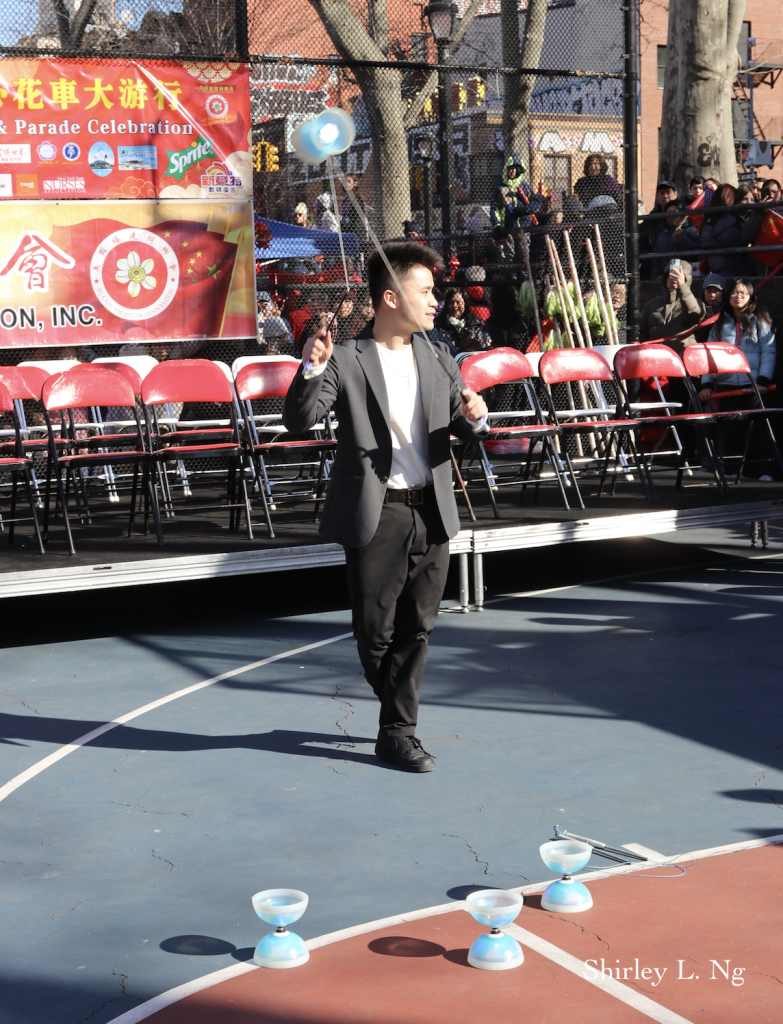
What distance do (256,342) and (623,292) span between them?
366 cm

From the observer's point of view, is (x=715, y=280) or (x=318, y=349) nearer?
(x=318, y=349)

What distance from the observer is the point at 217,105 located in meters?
9.70

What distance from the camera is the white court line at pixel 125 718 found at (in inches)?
193

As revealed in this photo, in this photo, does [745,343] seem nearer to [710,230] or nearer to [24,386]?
[710,230]

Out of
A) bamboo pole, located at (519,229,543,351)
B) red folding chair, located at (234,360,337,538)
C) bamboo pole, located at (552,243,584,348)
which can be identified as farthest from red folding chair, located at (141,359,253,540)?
bamboo pole, located at (552,243,584,348)

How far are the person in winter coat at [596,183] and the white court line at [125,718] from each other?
6.23 metres

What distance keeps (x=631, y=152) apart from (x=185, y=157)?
406cm

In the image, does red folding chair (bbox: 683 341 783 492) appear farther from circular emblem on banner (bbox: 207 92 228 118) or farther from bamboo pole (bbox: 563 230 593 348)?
circular emblem on banner (bbox: 207 92 228 118)

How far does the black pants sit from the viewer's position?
4758mm

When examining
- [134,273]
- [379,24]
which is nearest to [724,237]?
[379,24]

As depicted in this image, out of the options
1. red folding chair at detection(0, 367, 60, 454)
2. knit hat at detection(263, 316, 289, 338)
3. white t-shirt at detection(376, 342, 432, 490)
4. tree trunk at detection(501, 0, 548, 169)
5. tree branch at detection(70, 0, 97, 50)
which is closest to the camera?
white t-shirt at detection(376, 342, 432, 490)

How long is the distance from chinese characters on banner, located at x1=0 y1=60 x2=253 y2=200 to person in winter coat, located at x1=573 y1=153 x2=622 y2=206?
3.64 metres

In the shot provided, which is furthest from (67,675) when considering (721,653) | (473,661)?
(721,653)

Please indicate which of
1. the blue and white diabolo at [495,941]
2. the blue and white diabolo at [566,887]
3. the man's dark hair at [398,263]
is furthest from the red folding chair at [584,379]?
the blue and white diabolo at [495,941]
